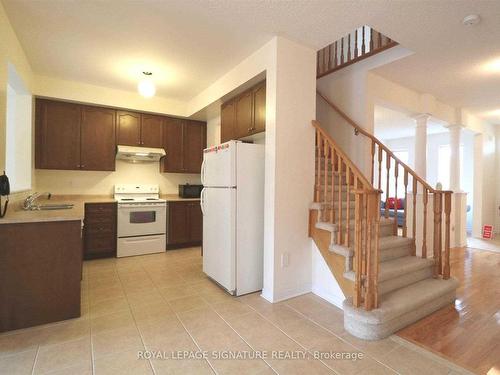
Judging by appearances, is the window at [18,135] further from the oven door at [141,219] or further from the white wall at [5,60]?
the oven door at [141,219]

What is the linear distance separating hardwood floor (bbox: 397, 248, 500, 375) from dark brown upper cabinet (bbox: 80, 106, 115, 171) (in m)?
4.63

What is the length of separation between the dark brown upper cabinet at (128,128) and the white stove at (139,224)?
80cm

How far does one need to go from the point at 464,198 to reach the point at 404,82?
10.0ft

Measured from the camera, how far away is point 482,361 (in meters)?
1.82

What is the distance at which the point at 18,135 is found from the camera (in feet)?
11.8

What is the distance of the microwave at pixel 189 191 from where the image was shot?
503 centimetres

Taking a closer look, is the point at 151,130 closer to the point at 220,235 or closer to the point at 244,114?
the point at 244,114

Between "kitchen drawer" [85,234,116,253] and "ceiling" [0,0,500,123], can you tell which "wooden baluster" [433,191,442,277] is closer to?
"ceiling" [0,0,500,123]

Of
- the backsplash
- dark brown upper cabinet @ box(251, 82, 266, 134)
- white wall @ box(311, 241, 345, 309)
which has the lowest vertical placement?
white wall @ box(311, 241, 345, 309)

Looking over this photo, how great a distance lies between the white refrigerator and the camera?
9.34 ft

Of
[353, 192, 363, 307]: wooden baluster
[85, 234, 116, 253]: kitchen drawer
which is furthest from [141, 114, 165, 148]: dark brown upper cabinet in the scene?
[353, 192, 363, 307]: wooden baluster

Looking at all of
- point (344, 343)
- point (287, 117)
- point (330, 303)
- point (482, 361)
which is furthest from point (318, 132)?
point (482, 361)

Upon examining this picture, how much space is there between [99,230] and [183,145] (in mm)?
2092

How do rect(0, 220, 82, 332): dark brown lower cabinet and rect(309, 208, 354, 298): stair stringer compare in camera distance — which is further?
rect(309, 208, 354, 298): stair stringer
